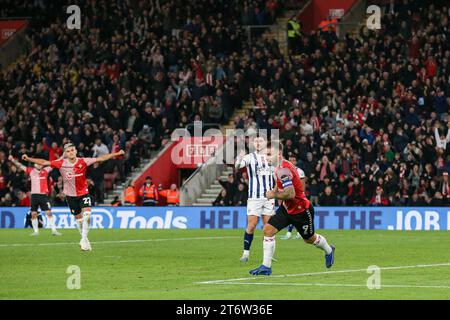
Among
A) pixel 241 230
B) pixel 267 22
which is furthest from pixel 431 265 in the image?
pixel 267 22

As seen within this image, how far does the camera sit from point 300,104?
40.2 m

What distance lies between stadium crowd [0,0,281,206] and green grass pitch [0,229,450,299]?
11871 millimetres

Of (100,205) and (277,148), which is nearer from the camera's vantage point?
(277,148)

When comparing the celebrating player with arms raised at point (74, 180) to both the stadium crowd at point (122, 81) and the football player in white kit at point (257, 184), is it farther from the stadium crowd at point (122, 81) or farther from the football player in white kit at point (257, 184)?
the stadium crowd at point (122, 81)

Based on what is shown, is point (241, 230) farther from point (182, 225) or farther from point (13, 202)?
point (13, 202)

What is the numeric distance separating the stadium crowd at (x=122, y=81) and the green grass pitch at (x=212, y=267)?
1187 cm

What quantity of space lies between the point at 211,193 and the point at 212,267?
21.5 meters

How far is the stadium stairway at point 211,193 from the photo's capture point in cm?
4088

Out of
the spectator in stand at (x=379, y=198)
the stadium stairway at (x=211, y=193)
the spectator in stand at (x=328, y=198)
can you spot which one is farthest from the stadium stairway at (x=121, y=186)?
the spectator in stand at (x=379, y=198)

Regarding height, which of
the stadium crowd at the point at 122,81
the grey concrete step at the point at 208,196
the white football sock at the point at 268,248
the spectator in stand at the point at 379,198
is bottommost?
the grey concrete step at the point at 208,196

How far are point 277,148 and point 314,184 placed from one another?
19771 millimetres

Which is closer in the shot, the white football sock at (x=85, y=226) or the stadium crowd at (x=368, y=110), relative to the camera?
the white football sock at (x=85, y=226)

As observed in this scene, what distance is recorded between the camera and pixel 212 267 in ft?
64.8

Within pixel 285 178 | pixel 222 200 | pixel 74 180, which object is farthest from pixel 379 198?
pixel 285 178
